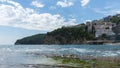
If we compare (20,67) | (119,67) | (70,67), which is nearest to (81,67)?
(70,67)

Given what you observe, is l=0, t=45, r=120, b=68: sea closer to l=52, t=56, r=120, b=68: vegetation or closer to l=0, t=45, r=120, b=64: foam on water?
l=0, t=45, r=120, b=64: foam on water

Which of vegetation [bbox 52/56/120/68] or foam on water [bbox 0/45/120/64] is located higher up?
foam on water [bbox 0/45/120/64]

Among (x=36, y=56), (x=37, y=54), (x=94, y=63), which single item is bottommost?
(x=94, y=63)

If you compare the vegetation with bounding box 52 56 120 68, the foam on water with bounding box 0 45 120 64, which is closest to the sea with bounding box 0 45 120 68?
the foam on water with bounding box 0 45 120 64

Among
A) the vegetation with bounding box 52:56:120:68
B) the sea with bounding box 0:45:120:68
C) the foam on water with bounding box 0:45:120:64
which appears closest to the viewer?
the vegetation with bounding box 52:56:120:68

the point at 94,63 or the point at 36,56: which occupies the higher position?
the point at 36,56

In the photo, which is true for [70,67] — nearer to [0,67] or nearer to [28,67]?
[28,67]

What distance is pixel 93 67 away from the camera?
105 feet

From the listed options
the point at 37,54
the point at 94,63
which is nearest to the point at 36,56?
the point at 37,54

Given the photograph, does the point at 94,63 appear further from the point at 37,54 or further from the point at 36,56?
the point at 37,54

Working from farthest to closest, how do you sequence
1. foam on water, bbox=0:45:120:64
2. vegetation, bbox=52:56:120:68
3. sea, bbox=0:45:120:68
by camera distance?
1. foam on water, bbox=0:45:120:64
2. sea, bbox=0:45:120:68
3. vegetation, bbox=52:56:120:68

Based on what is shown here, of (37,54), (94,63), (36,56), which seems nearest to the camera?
(94,63)

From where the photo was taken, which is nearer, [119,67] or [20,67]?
[119,67]

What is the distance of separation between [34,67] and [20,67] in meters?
1.60
